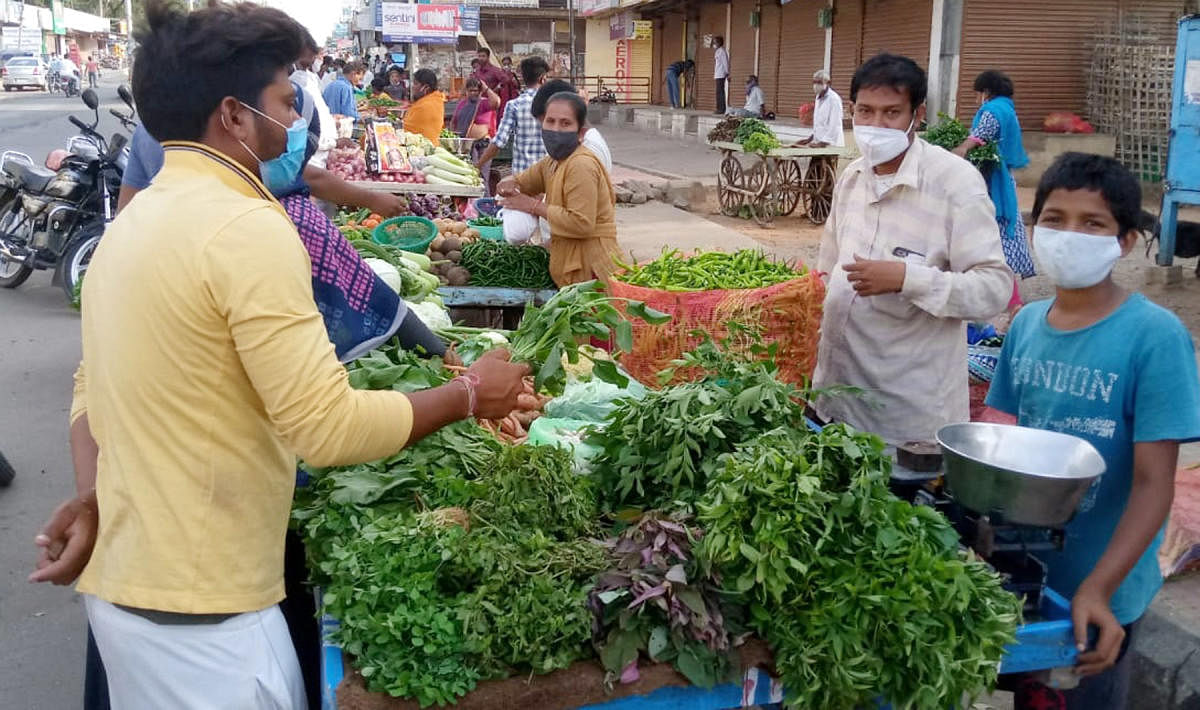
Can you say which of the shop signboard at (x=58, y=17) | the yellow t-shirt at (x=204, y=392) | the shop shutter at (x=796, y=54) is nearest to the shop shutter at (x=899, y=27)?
the shop shutter at (x=796, y=54)

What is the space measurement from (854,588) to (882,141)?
5.40ft

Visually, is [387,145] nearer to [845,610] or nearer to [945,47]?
[845,610]

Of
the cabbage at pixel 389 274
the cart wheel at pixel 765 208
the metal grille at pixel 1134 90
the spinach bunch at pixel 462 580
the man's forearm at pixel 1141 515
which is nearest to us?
the spinach bunch at pixel 462 580

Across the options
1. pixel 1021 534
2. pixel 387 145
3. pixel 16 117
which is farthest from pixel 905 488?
pixel 16 117

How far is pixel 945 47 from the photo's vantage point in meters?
14.8

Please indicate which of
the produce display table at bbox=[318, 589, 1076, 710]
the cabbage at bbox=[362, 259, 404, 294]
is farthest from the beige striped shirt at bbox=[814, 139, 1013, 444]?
the cabbage at bbox=[362, 259, 404, 294]

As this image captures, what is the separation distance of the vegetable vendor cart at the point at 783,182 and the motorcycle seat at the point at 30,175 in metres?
8.29

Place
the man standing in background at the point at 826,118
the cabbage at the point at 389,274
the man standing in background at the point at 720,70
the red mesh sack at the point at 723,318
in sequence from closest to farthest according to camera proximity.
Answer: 1. the red mesh sack at the point at 723,318
2. the cabbage at the point at 389,274
3. the man standing in background at the point at 826,118
4. the man standing in background at the point at 720,70

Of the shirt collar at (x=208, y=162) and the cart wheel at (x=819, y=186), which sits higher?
the shirt collar at (x=208, y=162)

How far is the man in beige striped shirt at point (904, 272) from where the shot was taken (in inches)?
112

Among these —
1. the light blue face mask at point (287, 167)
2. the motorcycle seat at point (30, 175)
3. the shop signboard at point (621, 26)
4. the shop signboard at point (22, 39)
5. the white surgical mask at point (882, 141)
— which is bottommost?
the motorcycle seat at point (30, 175)

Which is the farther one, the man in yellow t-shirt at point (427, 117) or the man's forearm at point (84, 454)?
the man in yellow t-shirt at point (427, 117)

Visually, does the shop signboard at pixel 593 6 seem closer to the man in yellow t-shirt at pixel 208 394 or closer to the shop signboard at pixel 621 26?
the shop signboard at pixel 621 26

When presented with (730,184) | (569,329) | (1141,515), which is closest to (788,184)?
(730,184)
